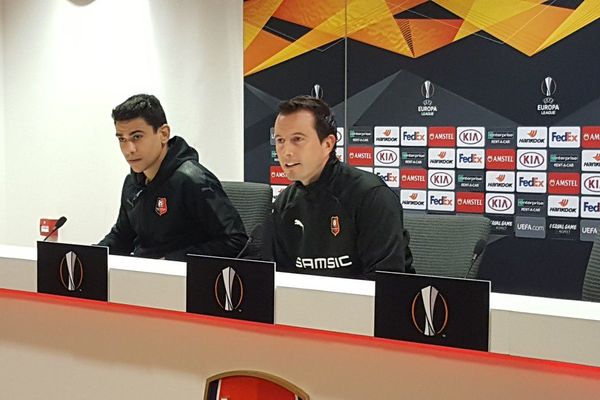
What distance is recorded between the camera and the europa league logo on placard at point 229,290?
119 cm

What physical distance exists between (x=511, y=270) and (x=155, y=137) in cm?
178

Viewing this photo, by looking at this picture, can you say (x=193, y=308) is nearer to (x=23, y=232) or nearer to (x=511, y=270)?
(x=511, y=270)

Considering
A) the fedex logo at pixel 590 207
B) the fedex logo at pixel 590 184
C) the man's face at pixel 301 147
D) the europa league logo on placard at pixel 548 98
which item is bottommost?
the fedex logo at pixel 590 207

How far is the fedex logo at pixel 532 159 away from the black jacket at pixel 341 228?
1.46 m

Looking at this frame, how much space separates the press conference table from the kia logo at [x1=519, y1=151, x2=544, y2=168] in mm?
2444

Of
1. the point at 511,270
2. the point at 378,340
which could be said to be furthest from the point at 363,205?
the point at 511,270

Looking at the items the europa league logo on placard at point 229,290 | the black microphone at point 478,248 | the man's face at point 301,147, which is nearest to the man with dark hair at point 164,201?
the man's face at point 301,147

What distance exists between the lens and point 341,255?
2150 mm

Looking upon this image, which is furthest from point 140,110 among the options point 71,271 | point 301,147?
point 71,271

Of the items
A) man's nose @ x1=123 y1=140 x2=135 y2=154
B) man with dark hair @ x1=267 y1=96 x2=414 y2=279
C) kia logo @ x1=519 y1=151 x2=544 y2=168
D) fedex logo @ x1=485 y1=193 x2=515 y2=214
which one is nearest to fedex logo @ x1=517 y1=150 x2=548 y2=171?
kia logo @ x1=519 y1=151 x2=544 y2=168

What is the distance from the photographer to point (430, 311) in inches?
40.7

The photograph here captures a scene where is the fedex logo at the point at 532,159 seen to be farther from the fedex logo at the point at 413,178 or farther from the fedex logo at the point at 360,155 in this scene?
the fedex logo at the point at 360,155

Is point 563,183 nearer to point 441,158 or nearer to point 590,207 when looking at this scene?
point 590,207

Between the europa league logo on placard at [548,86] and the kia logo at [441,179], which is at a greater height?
the europa league logo on placard at [548,86]
